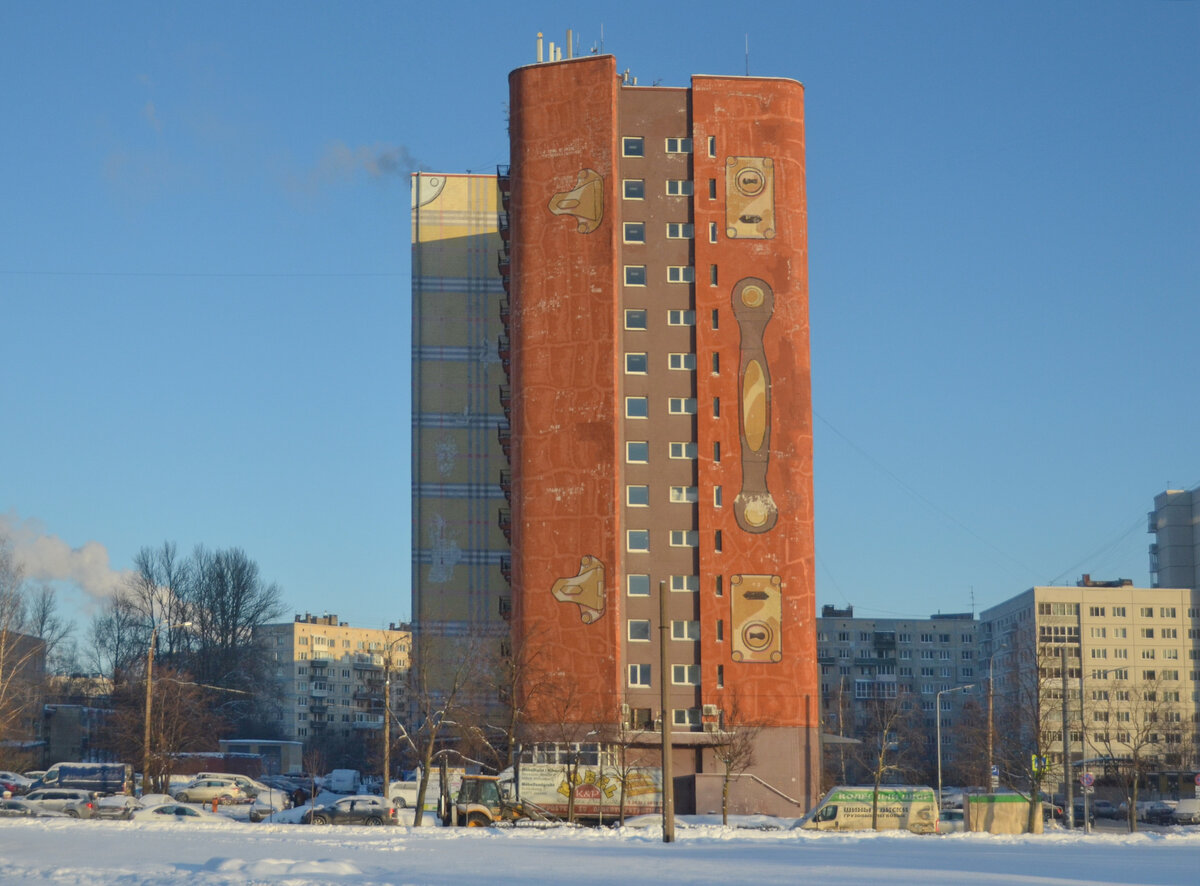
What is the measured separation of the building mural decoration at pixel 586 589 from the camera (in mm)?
87188

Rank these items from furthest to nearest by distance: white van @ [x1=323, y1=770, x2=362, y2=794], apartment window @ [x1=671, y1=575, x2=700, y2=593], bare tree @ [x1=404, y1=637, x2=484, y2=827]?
white van @ [x1=323, y1=770, x2=362, y2=794] < apartment window @ [x1=671, y1=575, x2=700, y2=593] < bare tree @ [x1=404, y1=637, x2=484, y2=827]

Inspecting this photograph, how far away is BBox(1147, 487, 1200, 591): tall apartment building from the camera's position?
186 metres

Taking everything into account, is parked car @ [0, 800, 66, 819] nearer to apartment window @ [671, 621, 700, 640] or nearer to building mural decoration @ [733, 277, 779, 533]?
apartment window @ [671, 621, 700, 640]

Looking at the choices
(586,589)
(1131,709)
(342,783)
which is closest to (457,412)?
(586,589)

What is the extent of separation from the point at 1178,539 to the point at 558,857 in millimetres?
172206

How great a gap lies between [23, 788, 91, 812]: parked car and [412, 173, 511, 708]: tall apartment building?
40.6 metres

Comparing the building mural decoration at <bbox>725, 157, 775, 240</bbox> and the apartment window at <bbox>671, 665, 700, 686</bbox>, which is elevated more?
the building mural decoration at <bbox>725, 157, 775, 240</bbox>

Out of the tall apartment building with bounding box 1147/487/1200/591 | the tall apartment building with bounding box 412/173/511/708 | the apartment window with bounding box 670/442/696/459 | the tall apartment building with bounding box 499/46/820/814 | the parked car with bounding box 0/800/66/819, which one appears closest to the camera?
the parked car with bounding box 0/800/66/819

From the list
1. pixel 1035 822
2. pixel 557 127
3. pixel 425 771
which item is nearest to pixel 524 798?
pixel 425 771

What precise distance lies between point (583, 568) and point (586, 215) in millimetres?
22647

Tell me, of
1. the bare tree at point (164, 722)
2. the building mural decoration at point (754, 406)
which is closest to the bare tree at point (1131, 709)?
the building mural decoration at point (754, 406)

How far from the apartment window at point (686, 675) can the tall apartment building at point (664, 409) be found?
0.28 ft

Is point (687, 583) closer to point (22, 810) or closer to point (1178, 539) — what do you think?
point (22, 810)

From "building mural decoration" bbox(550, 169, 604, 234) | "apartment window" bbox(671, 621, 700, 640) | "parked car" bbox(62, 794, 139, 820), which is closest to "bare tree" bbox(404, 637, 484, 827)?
"apartment window" bbox(671, 621, 700, 640)
